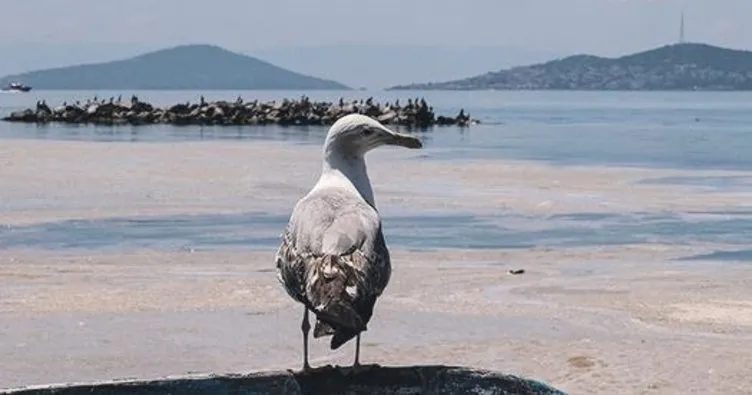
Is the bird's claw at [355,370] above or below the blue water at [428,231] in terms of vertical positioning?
above

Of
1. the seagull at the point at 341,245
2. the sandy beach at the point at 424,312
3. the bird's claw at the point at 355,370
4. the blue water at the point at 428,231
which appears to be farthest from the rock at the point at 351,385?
the blue water at the point at 428,231

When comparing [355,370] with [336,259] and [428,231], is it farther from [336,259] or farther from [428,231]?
[428,231]

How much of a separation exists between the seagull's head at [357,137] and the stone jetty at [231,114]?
238 ft

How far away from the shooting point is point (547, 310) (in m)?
15.0

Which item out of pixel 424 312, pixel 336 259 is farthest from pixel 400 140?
pixel 424 312

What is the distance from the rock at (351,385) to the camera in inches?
254

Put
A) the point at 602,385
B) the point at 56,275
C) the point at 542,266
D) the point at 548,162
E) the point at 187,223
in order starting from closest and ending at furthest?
the point at 602,385 < the point at 56,275 < the point at 542,266 < the point at 187,223 < the point at 548,162

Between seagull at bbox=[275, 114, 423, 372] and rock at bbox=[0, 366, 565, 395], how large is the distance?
28 cm

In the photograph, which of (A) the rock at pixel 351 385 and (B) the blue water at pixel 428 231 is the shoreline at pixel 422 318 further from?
(A) the rock at pixel 351 385

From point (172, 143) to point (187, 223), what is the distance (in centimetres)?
3304

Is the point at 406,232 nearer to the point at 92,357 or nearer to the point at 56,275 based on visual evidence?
the point at 56,275

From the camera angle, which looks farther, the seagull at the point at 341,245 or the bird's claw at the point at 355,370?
the bird's claw at the point at 355,370

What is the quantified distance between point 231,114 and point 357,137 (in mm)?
78255

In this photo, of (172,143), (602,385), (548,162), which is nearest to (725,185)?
(548,162)
